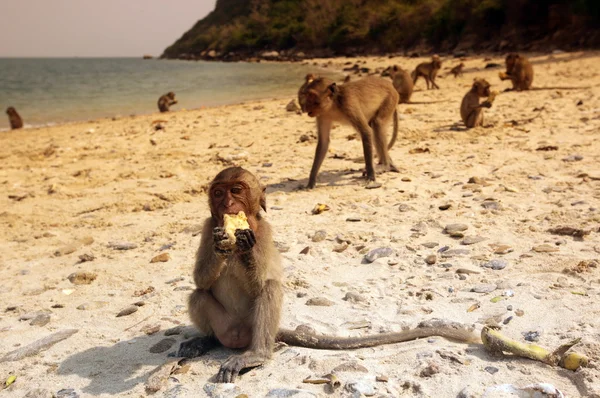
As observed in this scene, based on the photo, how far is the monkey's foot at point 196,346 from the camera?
3.78 m

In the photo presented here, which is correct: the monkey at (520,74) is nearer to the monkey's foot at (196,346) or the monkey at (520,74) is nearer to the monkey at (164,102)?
the monkey at (164,102)

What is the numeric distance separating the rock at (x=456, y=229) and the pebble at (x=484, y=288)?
47.7 inches

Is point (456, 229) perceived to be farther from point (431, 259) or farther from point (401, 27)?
→ point (401, 27)

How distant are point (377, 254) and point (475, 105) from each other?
6909 millimetres

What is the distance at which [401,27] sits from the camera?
2028 inches

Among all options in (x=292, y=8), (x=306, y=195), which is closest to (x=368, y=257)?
(x=306, y=195)

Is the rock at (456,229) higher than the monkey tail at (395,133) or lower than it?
lower

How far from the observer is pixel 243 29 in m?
87.8

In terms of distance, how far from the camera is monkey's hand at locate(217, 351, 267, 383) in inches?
134

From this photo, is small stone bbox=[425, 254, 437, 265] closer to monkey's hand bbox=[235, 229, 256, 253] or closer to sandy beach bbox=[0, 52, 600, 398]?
sandy beach bbox=[0, 52, 600, 398]

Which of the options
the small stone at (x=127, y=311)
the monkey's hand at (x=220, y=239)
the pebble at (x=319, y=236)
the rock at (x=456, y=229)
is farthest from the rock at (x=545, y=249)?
the small stone at (x=127, y=311)

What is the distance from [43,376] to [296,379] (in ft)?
5.66

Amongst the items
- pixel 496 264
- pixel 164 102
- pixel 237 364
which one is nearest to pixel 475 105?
pixel 496 264

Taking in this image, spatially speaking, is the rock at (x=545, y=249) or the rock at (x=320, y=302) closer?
the rock at (x=320, y=302)
